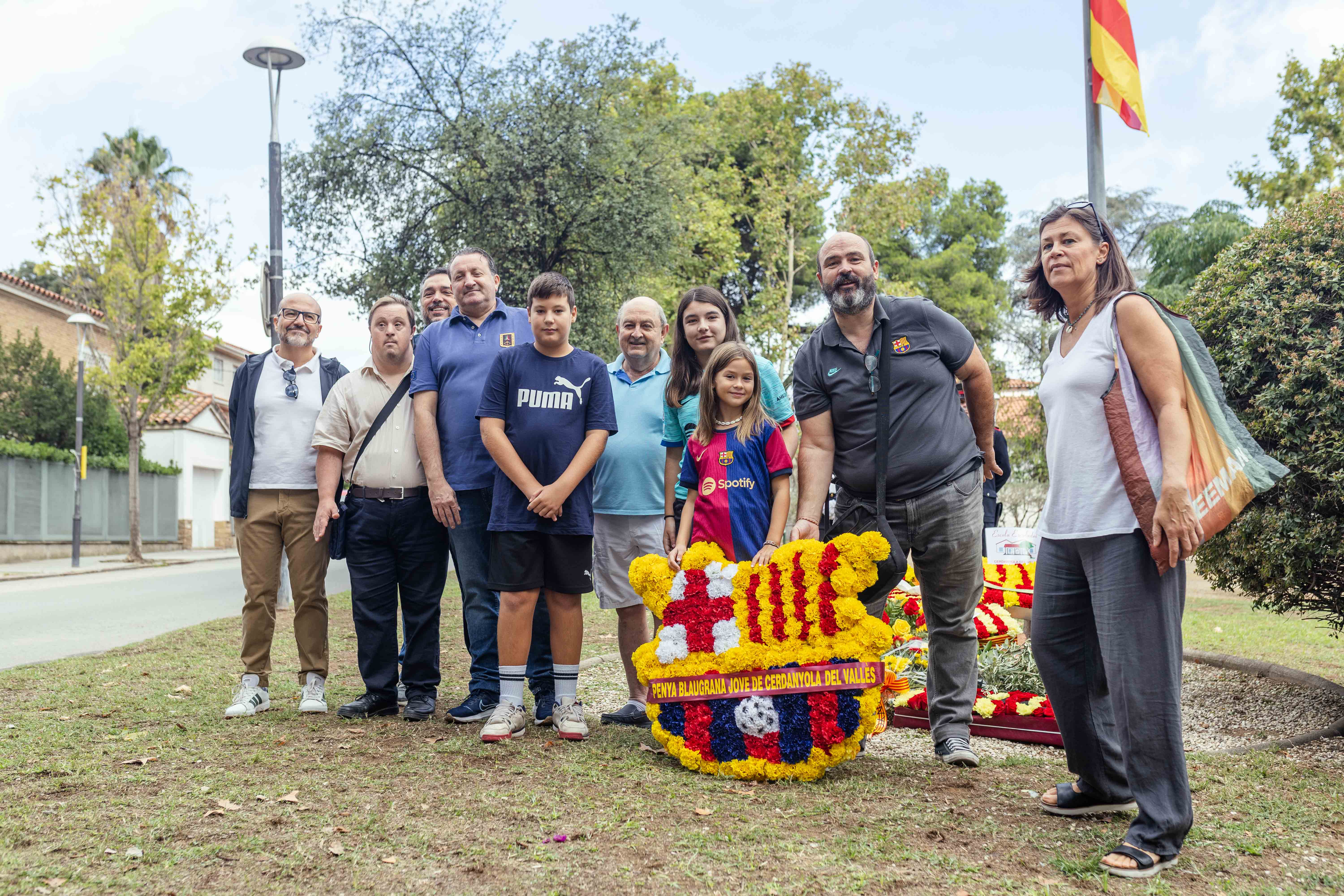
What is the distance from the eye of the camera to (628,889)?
2885mm

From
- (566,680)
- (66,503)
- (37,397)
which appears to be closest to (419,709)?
(566,680)

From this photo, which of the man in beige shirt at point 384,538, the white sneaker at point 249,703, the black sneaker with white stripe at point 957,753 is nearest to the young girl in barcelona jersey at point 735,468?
the black sneaker with white stripe at point 957,753

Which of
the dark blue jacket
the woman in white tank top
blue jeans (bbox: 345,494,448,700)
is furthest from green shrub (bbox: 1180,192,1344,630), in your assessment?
the dark blue jacket

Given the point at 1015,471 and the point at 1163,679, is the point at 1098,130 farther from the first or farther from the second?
the point at 1015,471

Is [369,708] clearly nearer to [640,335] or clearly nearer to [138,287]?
[640,335]

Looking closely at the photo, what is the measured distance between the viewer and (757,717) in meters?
A: 4.17

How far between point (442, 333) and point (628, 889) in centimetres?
333

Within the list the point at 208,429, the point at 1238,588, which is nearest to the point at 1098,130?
the point at 1238,588

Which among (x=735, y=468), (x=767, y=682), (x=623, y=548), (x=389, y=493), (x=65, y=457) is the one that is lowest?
(x=767, y=682)

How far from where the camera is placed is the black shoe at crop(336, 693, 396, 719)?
207 inches

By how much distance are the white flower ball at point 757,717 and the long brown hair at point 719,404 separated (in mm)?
1195

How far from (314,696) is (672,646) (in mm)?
2246

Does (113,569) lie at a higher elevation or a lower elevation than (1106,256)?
lower

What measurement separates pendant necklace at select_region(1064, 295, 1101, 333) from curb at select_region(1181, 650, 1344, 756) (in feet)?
6.12
